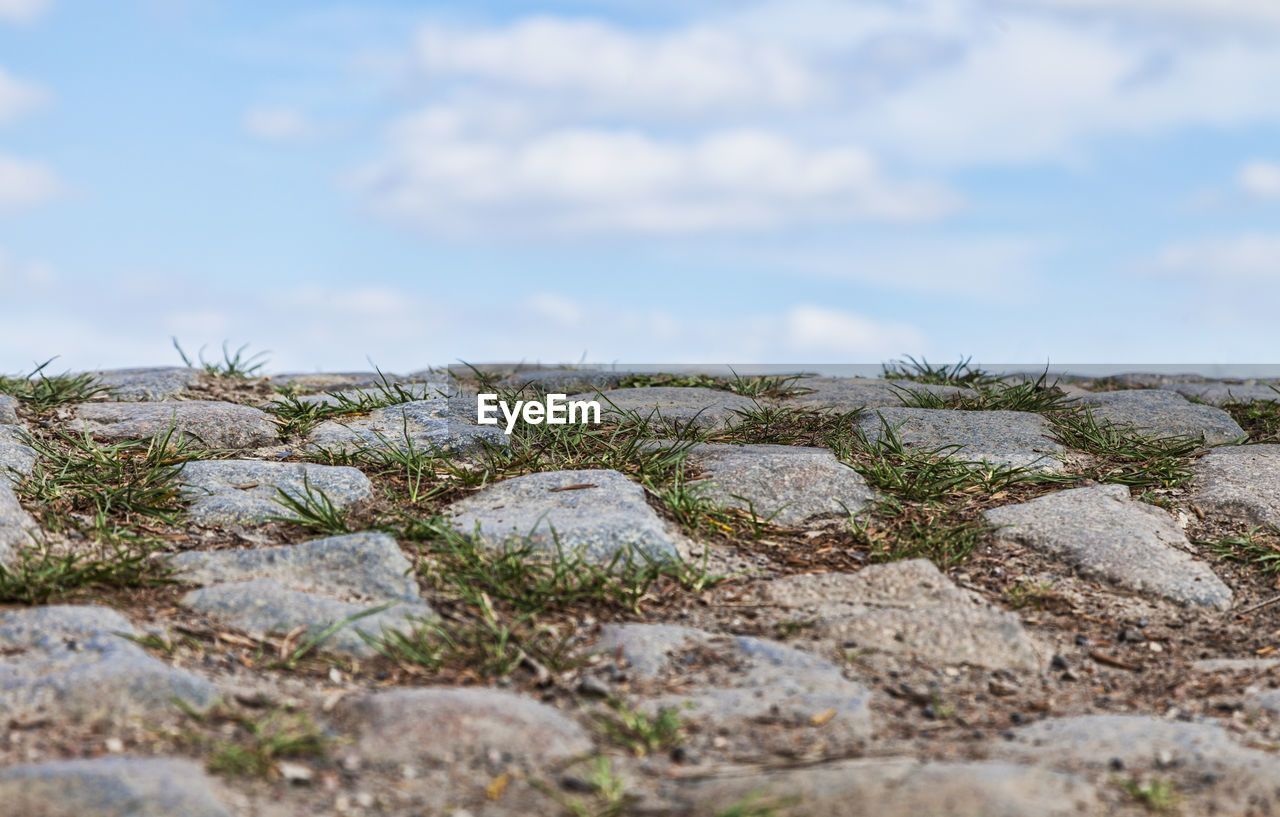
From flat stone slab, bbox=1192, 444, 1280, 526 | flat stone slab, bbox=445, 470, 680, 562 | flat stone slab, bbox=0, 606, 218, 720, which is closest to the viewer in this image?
flat stone slab, bbox=0, 606, 218, 720

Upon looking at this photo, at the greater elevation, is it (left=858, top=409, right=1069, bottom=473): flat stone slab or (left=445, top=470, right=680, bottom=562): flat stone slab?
(left=858, top=409, right=1069, bottom=473): flat stone slab

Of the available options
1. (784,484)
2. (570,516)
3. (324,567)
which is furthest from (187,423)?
(784,484)

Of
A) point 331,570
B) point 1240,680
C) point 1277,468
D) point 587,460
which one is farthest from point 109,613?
point 1277,468

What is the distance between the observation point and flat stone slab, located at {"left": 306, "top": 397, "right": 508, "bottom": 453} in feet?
13.2

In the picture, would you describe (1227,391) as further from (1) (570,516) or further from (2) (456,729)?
(2) (456,729)

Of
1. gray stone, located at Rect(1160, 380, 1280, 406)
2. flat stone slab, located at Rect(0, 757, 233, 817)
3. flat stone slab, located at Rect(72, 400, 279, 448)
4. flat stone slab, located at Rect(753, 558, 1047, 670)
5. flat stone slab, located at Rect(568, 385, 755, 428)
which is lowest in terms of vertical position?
flat stone slab, located at Rect(0, 757, 233, 817)

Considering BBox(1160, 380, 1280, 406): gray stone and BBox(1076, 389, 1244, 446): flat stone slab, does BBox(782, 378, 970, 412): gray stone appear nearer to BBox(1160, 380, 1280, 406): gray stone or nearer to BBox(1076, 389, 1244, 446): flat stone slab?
BBox(1076, 389, 1244, 446): flat stone slab

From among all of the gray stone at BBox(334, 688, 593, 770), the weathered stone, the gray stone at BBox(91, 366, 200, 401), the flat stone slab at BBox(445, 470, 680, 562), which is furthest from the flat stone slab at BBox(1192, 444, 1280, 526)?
the gray stone at BBox(91, 366, 200, 401)

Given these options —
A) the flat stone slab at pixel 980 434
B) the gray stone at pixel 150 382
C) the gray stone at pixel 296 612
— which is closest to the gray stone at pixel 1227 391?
the flat stone slab at pixel 980 434

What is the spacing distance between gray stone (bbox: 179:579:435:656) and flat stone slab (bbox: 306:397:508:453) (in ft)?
3.48

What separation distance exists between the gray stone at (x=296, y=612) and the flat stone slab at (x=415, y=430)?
1062 millimetres

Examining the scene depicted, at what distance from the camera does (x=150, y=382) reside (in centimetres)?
525

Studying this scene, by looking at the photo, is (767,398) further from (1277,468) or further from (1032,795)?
(1032,795)

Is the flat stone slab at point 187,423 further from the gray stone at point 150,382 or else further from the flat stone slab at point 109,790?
the flat stone slab at point 109,790
